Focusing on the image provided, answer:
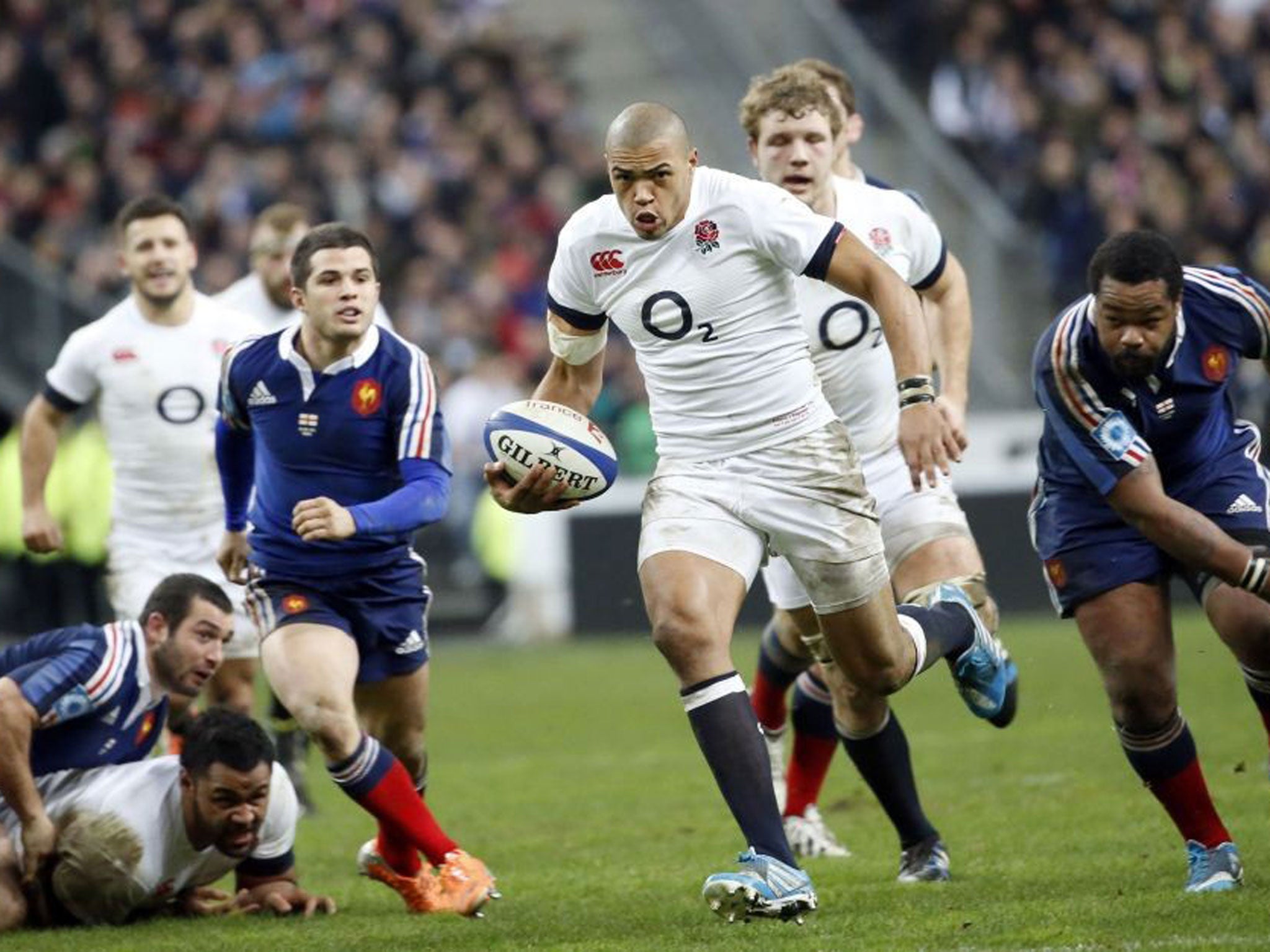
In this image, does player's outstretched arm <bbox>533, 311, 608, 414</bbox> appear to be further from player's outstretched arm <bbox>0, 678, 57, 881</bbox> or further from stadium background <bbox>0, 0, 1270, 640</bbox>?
stadium background <bbox>0, 0, 1270, 640</bbox>

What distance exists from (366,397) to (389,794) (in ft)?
4.50

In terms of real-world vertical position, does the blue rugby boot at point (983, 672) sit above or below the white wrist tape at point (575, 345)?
below

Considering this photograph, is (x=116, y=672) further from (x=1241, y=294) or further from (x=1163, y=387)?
(x=1241, y=294)

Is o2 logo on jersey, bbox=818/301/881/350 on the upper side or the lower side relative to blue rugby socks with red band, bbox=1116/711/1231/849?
upper

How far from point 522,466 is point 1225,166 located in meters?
14.1

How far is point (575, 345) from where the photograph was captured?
6.94 metres

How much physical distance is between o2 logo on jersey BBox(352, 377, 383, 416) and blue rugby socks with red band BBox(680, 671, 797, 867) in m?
1.76

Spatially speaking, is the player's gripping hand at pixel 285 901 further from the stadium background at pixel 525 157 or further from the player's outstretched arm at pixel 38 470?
the stadium background at pixel 525 157

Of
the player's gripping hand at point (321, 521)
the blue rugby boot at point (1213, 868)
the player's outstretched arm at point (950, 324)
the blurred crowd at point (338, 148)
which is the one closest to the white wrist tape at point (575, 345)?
the player's gripping hand at point (321, 521)

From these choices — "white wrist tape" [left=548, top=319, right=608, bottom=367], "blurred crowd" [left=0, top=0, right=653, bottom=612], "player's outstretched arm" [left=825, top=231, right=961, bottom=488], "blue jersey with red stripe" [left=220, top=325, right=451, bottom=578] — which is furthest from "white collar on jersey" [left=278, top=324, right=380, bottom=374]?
"blurred crowd" [left=0, top=0, right=653, bottom=612]

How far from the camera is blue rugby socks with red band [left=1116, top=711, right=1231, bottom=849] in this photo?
6.87 metres

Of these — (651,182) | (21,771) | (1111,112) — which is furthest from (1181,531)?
(1111,112)

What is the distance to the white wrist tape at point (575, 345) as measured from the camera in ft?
22.8

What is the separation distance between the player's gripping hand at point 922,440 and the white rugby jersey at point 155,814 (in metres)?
2.37
